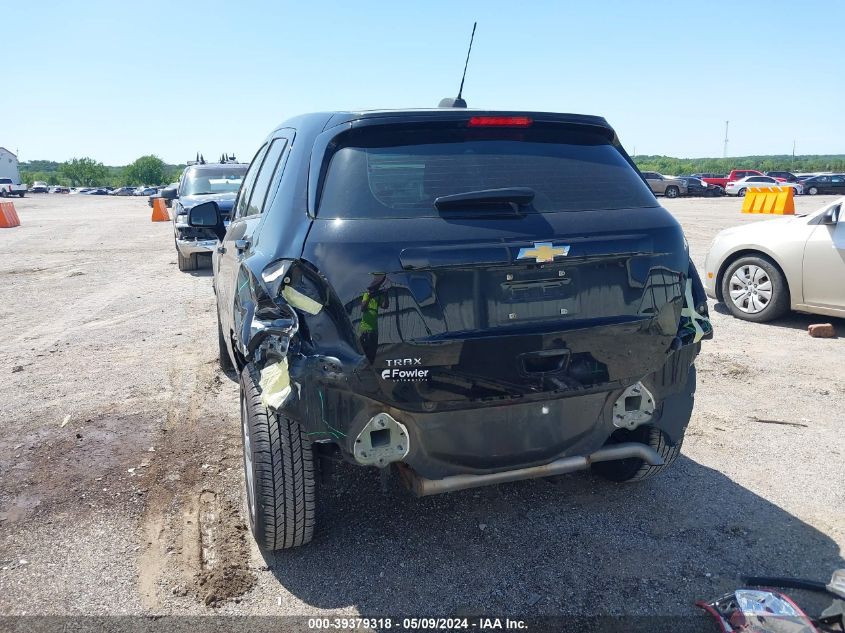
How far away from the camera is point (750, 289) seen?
7.78m

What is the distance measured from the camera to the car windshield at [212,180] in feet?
43.7

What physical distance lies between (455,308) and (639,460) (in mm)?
1625

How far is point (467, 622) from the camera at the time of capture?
2.79 metres

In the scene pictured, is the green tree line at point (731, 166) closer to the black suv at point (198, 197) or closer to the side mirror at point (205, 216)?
the black suv at point (198, 197)

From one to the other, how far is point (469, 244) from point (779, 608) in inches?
69.7

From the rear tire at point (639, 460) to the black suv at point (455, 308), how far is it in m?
0.23

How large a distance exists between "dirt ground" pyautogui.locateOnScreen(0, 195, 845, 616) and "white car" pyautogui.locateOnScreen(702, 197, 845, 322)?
1.51 m

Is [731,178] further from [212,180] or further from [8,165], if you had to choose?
[8,165]

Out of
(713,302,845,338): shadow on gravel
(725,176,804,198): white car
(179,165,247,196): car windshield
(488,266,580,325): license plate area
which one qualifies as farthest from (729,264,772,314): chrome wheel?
(725,176,804,198): white car

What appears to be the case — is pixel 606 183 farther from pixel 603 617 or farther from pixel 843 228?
pixel 843 228

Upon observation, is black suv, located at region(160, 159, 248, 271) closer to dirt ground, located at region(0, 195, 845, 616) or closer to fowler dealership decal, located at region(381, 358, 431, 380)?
dirt ground, located at region(0, 195, 845, 616)

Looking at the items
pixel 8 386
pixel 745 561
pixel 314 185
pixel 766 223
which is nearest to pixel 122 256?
pixel 8 386

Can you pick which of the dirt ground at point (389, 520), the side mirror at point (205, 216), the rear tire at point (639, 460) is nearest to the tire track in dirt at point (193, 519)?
the dirt ground at point (389, 520)

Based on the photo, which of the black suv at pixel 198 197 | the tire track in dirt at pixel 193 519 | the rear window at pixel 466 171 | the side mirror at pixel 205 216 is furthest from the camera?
the black suv at pixel 198 197
